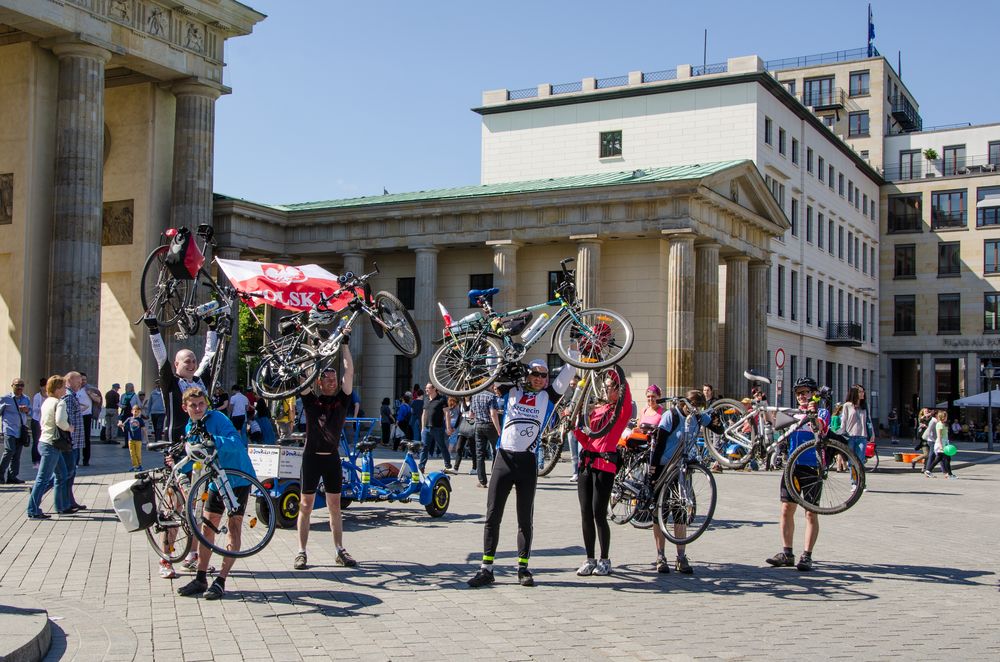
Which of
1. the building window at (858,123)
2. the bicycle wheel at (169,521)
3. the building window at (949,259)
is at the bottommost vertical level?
the bicycle wheel at (169,521)

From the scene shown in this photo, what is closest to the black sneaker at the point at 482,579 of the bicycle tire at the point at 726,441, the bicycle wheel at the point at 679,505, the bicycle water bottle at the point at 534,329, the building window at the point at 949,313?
the bicycle wheel at the point at 679,505

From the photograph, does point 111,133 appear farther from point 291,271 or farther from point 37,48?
point 291,271

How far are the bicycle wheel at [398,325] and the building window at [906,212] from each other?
69.1 m

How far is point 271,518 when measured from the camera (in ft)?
31.8

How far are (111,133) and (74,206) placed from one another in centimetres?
747

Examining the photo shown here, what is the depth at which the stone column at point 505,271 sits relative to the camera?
3903 centimetres

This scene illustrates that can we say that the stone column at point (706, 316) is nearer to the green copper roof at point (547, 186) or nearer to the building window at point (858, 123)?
the green copper roof at point (547, 186)

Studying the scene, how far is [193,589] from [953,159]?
251 ft

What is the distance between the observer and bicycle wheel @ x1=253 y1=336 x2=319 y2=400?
11922 mm

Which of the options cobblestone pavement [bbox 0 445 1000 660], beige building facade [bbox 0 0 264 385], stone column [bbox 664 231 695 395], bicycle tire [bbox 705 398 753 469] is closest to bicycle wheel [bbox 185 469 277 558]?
cobblestone pavement [bbox 0 445 1000 660]

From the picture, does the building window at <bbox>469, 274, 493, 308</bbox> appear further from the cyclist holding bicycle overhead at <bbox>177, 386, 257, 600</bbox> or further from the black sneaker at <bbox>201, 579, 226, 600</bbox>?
the black sneaker at <bbox>201, 579, 226, 600</bbox>

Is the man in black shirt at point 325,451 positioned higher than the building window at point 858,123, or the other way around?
the building window at point 858,123

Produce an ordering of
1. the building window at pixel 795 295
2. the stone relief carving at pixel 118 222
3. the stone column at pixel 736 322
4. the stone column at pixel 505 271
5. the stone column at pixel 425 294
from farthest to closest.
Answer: the building window at pixel 795 295
the stone column at pixel 736 322
the stone column at pixel 425 294
the stone column at pixel 505 271
the stone relief carving at pixel 118 222

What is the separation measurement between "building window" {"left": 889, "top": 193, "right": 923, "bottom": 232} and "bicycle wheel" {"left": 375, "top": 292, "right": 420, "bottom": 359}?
69137mm
